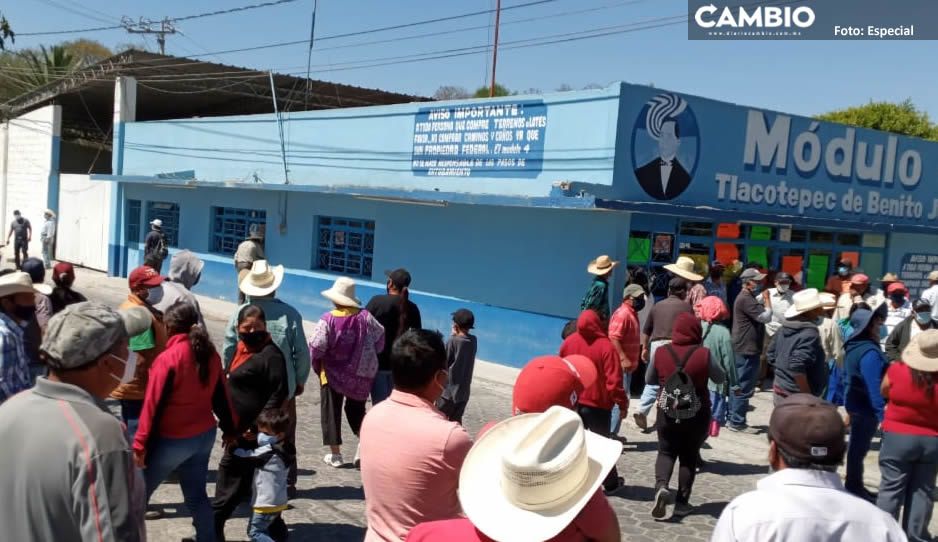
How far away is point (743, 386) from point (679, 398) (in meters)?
3.91

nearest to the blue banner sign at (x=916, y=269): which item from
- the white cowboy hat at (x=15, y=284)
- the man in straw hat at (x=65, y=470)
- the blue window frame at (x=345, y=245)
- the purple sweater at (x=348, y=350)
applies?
the blue window frame at (x=345, y=245)

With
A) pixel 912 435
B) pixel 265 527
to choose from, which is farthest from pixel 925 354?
pixel 265 527

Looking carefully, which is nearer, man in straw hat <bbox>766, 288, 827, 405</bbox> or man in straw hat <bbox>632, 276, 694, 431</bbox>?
man in straw hat <bbox>766, 288, 827, 405</bbox>

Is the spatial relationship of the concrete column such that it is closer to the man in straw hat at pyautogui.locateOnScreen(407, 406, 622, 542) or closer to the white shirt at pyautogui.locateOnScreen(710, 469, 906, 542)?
the man in straw hat at pyautogui.locateOnScreen(407, 406, 622, 542)

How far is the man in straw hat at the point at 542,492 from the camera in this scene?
2.23 metres

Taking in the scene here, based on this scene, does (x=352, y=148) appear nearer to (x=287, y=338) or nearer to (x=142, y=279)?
(x=142, y=279)

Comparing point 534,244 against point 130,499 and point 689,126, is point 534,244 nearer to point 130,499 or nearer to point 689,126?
point 689,126

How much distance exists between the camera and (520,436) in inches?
91.1

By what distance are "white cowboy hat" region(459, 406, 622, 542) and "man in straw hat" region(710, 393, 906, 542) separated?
46cm

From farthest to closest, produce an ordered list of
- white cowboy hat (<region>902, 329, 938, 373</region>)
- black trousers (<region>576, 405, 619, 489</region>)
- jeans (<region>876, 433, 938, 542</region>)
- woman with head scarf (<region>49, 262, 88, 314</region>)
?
woman with head scarf (<region>49, 262, 88, 314</region>) → black trousers (<region>576, 405, 619, 489</region>) → jeans (<region>876, 433, 938, 542</region>) → white cowboy hat (<region>902, 329, 938, 373</region>)

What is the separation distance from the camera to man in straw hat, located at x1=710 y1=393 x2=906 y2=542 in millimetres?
2422

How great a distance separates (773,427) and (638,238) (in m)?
9.35

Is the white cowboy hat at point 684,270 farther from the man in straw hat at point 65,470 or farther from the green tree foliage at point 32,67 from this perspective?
the green tree foliage at point 32,67

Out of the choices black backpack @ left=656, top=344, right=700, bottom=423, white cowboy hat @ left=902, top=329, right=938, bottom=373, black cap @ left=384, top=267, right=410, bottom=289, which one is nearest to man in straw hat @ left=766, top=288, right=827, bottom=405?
black backpack @ left=656, top=344, right=700, bottom=423
